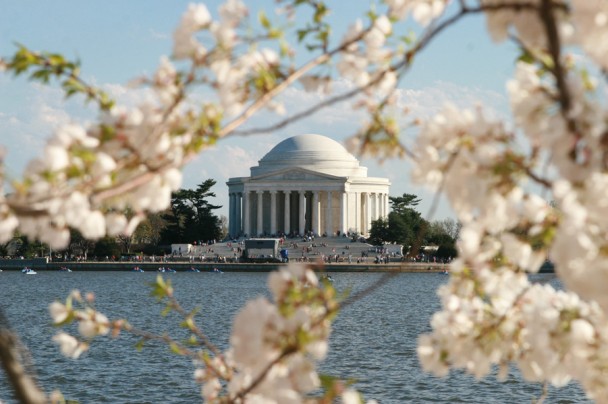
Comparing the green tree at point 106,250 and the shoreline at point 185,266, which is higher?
the green tree at point 106,250

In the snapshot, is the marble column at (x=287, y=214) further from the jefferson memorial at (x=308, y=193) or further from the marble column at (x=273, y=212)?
the marble column at (x=273, y=212)

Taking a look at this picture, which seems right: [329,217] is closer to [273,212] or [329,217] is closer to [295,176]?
[295,176]

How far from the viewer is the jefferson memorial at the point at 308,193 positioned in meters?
125

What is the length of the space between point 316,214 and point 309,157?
800 cm

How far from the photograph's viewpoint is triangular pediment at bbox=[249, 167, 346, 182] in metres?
124

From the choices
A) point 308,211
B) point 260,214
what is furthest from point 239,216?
point 308,211

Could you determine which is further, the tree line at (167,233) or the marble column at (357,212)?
the marble column at (357,212)

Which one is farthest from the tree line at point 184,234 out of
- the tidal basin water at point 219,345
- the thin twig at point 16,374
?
the thin twig at point 16,374

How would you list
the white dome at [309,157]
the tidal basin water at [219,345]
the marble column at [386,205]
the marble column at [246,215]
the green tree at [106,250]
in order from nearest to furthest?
the tidal basin water at [219,345]
the green tree at [106,250]
the marble column at [246,215]
the white dome at [309,157]
the marble column at [386,205]

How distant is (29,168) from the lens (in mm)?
2838

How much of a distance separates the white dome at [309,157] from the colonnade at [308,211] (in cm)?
328

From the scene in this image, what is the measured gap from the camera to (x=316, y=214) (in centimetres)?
12631

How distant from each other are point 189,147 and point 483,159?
1000 millimetres

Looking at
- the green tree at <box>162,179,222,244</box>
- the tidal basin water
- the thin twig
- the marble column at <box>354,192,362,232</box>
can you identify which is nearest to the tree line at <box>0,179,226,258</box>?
the green tree at <box>162,179,222,244</box>
